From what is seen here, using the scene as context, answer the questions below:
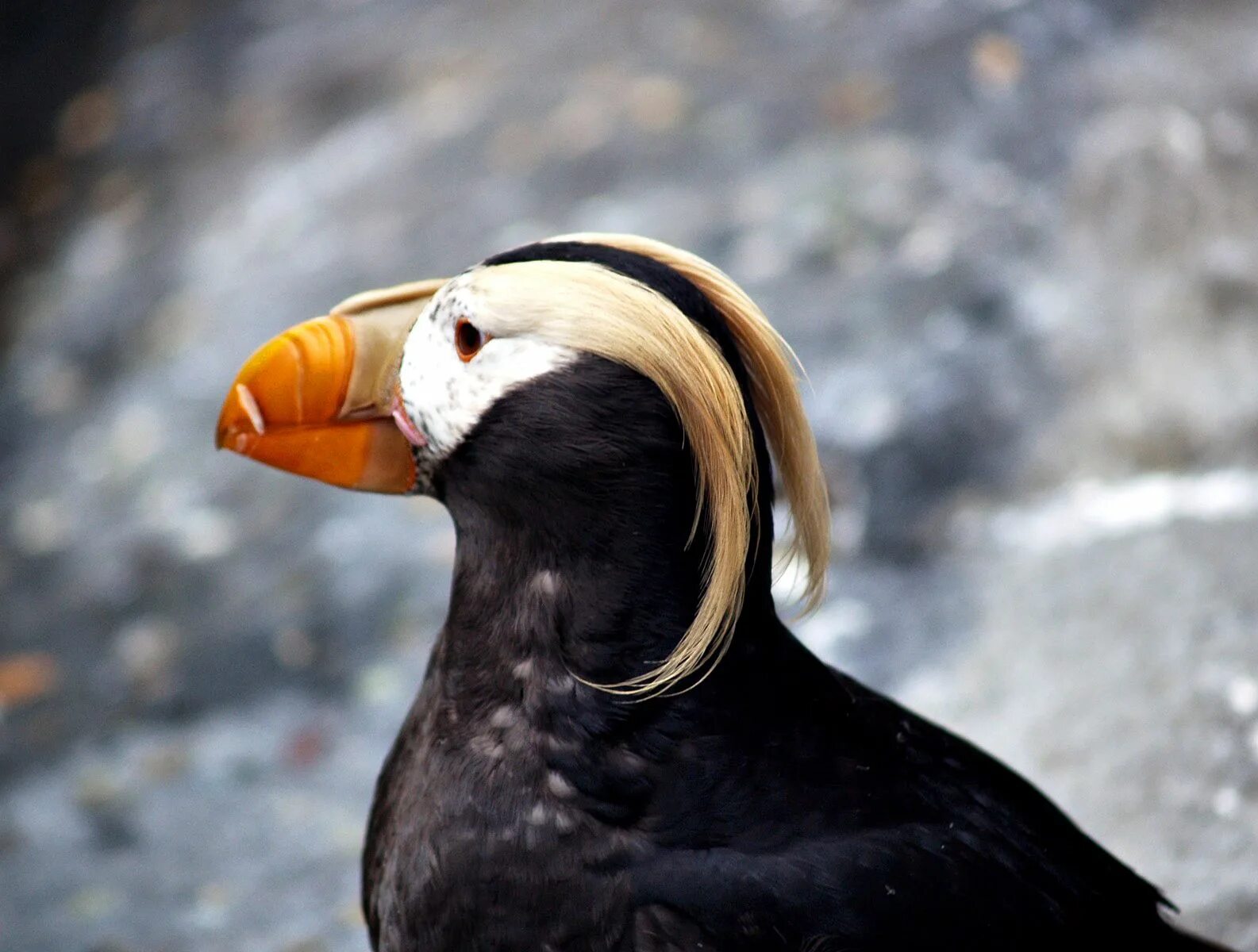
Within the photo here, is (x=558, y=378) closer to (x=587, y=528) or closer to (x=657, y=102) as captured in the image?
(x=587, y=528)

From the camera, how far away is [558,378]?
72.5 inches

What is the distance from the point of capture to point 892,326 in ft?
13.8

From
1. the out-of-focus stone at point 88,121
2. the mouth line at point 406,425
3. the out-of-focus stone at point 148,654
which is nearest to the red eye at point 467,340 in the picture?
the mouth line at point 406,425

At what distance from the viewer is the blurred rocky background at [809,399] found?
3350 millimetres

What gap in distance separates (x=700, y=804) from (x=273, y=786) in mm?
2107

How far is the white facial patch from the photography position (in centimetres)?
185

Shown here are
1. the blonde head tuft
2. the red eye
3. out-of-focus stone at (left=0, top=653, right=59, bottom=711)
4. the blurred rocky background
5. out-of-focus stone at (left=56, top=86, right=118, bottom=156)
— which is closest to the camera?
the blonde head tuft

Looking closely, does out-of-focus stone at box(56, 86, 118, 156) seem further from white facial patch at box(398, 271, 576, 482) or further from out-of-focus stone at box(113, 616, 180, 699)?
white facial patch at box(398, 271, 576, 482)

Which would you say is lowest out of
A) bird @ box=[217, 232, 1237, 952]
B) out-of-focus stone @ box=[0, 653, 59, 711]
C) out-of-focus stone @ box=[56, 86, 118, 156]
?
bird @ box=[217, 232, 1237, 952]

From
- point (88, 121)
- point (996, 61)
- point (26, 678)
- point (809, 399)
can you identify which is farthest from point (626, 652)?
point (88, 121)

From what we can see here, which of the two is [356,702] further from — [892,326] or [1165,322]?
[1165,322]

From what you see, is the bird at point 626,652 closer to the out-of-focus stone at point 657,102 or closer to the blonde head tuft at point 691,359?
the blonde head tuft at point 691,359

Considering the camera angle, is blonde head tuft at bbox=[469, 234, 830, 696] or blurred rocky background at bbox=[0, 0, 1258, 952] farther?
blurred rocky background at bbox=[0, 0, 1258, 952]

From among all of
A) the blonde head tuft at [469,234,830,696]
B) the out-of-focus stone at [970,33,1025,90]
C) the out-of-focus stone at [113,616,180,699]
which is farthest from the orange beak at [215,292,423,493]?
the out-of-focus stone at [970,33,1025,90]
